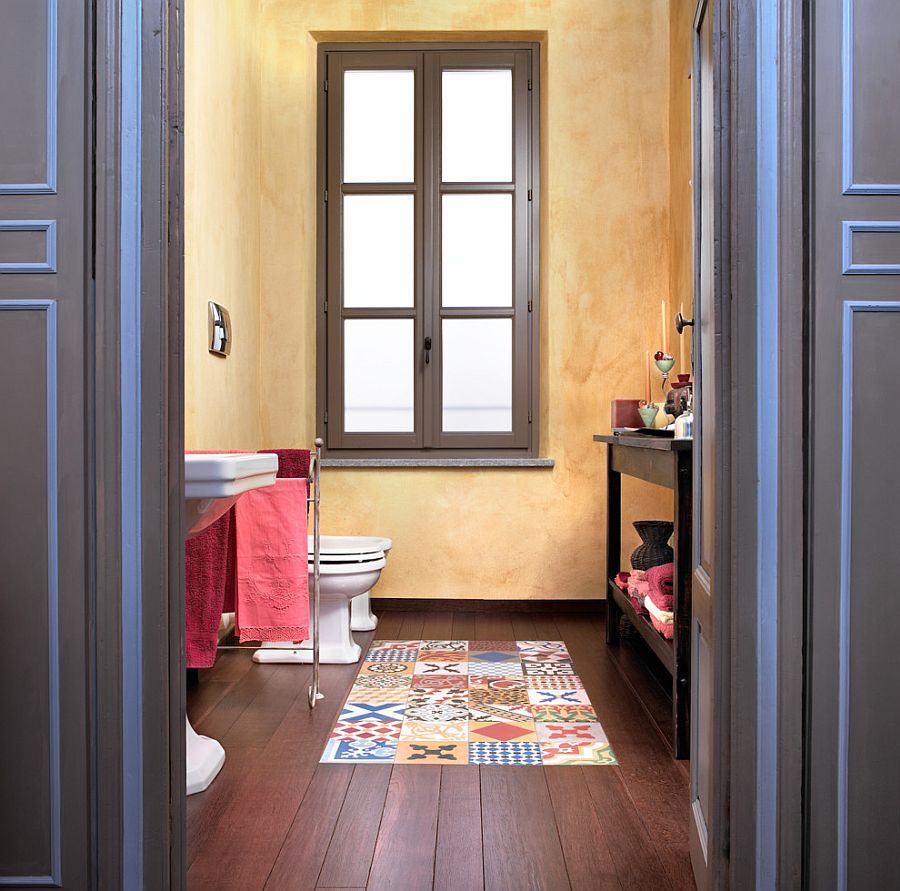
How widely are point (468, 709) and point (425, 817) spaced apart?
33.1 inches

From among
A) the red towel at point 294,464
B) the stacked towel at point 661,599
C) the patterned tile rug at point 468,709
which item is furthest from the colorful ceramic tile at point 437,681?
the red towel at point 294,464

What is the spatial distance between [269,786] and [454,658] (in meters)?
1.41

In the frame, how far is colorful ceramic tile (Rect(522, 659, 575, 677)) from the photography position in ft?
11.1

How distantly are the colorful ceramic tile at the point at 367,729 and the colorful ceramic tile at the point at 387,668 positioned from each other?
557mm

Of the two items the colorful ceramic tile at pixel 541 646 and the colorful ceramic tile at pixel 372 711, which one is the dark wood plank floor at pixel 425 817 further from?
the colorful ceramic tile at pixel 541 646

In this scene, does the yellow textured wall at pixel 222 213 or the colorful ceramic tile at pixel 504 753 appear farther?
the yellow textured wall at pixel 222 213

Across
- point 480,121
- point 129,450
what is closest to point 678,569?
point 129,450

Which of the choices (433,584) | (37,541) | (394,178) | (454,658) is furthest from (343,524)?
(37,541)

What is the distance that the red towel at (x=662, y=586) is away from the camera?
9.44 ft

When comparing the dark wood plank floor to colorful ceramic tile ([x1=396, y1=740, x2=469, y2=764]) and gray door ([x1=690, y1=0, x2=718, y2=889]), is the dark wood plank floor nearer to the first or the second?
colorful ceramic tile ([x1=396, y1=740, x2=469, y2=764])

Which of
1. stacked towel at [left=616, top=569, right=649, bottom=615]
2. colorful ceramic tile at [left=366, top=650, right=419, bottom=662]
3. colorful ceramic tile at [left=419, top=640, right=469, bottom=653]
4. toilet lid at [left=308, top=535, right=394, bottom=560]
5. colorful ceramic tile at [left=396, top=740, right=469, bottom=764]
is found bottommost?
colorful ceramic tile at [left=419, top=640, right=469, bottom=653]

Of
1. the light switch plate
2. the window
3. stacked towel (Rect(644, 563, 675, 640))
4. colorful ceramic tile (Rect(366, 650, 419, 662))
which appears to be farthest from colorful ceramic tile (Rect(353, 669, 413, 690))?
the window

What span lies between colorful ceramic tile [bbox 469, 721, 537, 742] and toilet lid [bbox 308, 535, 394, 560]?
2.98 feet

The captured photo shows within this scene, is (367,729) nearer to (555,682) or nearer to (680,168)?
(555,682)
